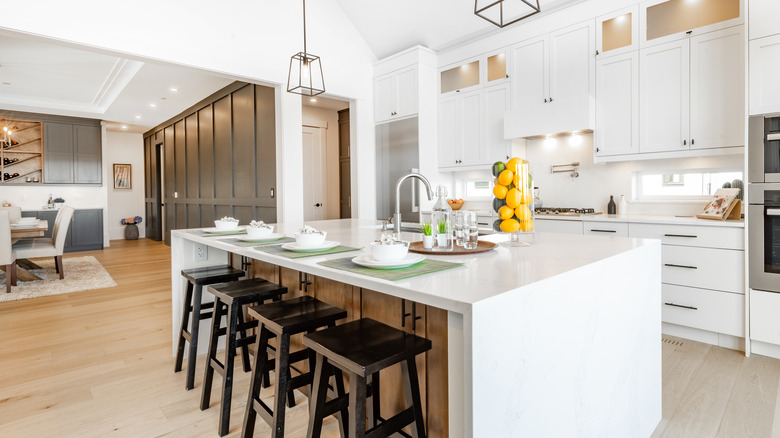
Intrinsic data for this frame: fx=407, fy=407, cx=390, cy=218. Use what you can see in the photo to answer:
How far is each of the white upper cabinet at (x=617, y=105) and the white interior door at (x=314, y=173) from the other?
15.0 feet

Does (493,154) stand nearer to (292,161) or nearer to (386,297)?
(292,161)

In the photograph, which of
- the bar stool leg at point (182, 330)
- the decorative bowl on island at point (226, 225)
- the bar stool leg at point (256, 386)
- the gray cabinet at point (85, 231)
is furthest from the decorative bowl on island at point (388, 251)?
the gray cabinet at point (85, 231)

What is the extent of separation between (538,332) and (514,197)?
0.74 metres

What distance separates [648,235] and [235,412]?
309 cm

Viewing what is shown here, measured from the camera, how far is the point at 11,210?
18.6 feet

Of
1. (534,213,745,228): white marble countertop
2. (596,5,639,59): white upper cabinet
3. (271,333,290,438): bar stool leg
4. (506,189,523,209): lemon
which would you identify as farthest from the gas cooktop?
(271,333,290,438): bar stool leg

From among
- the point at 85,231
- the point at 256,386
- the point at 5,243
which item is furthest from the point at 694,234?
the point at 85,231

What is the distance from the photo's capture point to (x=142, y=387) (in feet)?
7.59

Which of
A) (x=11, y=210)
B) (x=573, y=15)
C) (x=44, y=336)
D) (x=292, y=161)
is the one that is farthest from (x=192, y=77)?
(x=573, y=15)

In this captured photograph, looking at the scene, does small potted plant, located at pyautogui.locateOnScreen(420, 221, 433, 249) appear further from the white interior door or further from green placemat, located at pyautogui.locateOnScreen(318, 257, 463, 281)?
the white interior door

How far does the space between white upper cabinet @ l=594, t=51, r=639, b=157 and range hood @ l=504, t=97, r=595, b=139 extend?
0.11 meters

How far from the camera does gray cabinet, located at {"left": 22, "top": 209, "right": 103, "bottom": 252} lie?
7945 mm

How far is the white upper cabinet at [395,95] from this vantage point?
4949 mm

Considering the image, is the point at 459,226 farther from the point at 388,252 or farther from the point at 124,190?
the point at 124,190
